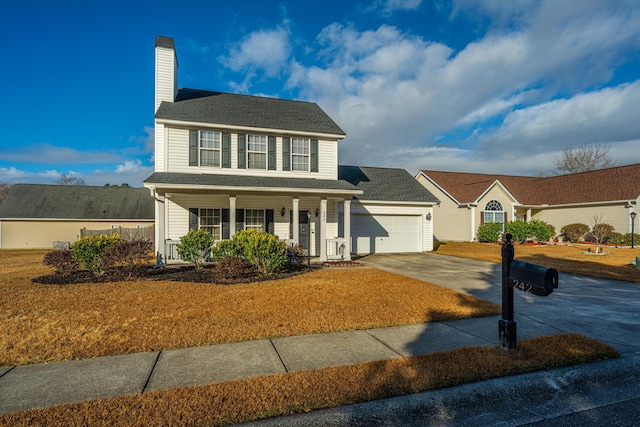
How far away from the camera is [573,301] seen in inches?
302

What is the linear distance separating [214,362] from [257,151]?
1165cm

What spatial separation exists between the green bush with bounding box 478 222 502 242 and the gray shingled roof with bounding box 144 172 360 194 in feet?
44.8

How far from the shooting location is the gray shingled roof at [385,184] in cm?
1872

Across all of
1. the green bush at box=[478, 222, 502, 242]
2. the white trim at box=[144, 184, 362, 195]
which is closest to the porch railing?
the white trim at box=[144, 184, 362, 195]

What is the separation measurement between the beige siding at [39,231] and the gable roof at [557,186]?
26220 mm

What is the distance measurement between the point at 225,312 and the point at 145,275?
5.61 metres

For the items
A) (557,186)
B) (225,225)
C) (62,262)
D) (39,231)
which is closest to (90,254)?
(62,262)

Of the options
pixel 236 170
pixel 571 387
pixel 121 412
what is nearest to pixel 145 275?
pixel 236 170

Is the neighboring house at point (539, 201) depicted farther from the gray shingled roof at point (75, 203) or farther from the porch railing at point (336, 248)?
the gray shingled roof at point (75, 203)

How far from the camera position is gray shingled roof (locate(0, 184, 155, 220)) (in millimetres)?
→ 25948

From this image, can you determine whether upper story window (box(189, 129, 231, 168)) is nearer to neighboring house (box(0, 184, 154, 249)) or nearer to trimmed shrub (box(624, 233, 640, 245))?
neighboring house (box(0, 184, 154, 249))

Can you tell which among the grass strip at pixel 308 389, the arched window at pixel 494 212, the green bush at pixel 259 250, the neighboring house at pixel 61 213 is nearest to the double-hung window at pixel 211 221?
the green bush at pixel 259 250

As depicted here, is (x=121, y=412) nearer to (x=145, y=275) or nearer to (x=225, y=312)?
(x=225, y=312)

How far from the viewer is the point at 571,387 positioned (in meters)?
3.89
